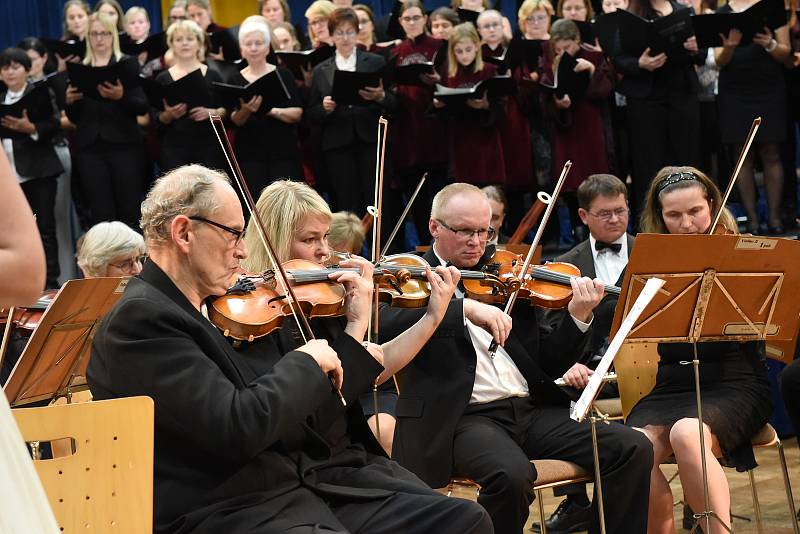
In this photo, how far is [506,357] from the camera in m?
3.61

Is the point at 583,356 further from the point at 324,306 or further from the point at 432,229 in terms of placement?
the point at 324,306

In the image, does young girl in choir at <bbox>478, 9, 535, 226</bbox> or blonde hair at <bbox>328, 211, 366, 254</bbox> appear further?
young girl in choir at <bbox>478, 9, 535, 226</bbox>

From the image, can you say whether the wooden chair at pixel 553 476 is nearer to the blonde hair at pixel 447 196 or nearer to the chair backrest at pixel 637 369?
the chair backrest at pixel 637 369

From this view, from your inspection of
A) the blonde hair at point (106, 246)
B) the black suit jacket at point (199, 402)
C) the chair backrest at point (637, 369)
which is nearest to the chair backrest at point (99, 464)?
the black suit jacket at point (199, 402)

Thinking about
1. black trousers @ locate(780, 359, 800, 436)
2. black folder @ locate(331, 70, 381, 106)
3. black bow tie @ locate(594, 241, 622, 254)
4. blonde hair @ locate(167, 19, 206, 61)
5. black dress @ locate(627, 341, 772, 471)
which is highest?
blonde hair @ locate(167, 19, 206, 61)

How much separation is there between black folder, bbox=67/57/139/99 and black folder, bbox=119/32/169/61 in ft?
1.99

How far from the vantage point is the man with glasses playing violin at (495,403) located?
3.26 metres

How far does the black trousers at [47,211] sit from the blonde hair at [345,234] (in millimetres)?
2729

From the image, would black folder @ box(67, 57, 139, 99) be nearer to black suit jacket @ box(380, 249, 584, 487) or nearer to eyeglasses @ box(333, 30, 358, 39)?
eyeglasses @ box(333, 30, 358, 39)

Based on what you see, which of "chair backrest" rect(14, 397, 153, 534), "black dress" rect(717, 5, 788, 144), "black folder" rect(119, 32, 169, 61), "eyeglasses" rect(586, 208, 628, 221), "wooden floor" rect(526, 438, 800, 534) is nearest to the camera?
"chair backrest" rect(14, 397, 153, 534)

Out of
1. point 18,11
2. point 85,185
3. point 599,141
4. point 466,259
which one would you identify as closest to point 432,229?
point 466,259

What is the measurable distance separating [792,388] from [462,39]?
311 centimetres

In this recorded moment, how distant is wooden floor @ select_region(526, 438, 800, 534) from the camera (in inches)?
163

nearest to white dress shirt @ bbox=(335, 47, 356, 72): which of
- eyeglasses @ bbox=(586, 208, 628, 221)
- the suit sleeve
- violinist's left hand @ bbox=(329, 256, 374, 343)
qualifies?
eyeglasses @ bbox=(586, 208, 628, 221)
